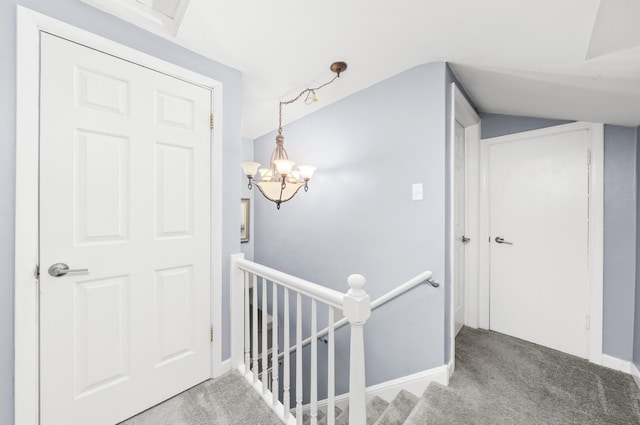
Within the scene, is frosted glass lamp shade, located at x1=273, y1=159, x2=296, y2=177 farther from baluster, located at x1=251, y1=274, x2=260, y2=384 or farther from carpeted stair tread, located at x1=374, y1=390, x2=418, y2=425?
carpeted stair tread, located at x1=374, y1=390, x2=418, y2=425

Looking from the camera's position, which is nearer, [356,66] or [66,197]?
[66,197]

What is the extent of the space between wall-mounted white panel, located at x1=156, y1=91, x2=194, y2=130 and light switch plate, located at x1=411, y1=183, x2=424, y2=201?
154 cm

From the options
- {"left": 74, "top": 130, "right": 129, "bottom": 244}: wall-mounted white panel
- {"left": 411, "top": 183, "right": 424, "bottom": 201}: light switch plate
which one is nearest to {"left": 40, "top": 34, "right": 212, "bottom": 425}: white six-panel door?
{"left": 74, "top": 130, "right": 129, "bottom": 244}: wall-mounted white panel

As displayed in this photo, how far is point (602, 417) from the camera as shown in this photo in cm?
147

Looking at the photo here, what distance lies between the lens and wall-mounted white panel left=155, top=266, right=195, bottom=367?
4.70 ft

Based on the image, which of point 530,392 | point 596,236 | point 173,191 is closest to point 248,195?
point 173,191

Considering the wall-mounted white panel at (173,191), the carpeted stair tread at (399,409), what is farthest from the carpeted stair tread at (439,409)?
the wall-mounted white panel at (173,191)

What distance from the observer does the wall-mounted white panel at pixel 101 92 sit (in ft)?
3.94

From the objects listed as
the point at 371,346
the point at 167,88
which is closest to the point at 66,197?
the point at 167,88

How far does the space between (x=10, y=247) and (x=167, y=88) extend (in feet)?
3.41

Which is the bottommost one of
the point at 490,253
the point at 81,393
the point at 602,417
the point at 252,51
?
the point at 602,417

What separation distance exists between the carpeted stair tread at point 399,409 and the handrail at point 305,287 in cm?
101

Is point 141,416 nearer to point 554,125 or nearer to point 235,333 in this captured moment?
point 235,333

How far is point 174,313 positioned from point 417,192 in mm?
1758
